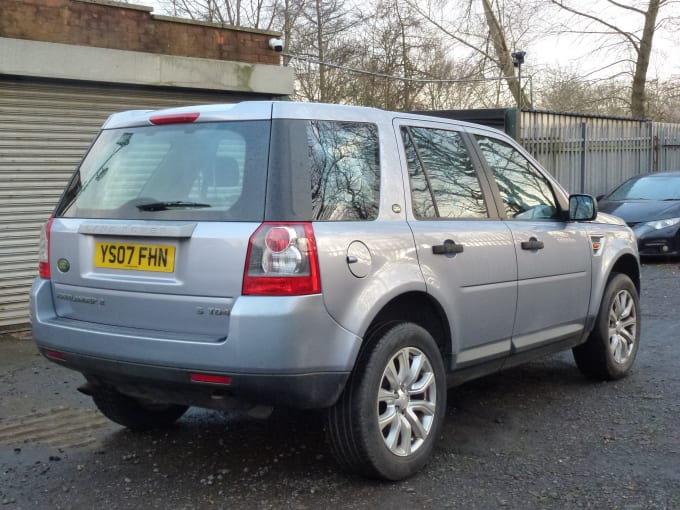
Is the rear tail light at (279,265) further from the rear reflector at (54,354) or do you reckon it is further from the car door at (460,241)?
the rear reflector at (54,354)

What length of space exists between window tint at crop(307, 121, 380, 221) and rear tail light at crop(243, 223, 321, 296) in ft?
0.73

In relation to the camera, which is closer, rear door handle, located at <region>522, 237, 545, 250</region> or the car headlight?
rear door handle, located at <region>522, 237, 545, 250</region>

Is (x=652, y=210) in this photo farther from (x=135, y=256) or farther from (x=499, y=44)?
(x=499, y=44)

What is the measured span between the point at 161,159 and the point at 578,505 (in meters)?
2.52

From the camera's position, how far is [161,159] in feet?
12.9

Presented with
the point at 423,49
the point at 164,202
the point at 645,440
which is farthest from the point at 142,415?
the point at 423,49

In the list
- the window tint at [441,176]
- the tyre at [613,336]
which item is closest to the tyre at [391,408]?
the window tint at [441,176]

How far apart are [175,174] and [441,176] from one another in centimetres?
147

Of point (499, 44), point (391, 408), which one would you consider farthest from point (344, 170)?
point (499, 44)

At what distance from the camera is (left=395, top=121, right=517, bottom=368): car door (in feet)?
13.6

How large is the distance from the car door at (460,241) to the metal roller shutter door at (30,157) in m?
5.02

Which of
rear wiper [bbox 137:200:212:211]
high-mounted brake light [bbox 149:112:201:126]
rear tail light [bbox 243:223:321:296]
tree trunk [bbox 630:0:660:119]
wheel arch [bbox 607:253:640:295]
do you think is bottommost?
wheel arch [bbox 607:253:640:295]

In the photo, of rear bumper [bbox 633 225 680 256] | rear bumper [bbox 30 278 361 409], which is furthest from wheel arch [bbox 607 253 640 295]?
rear bumper [bbox 633 225 680 256]

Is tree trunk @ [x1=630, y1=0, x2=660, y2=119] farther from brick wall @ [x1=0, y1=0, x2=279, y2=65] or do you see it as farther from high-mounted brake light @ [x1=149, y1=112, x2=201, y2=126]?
high-mounted brake light @ [x1=149, y1=112, x2=201, y2=126]
